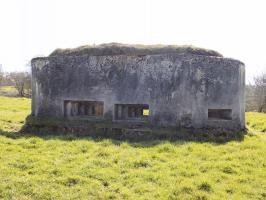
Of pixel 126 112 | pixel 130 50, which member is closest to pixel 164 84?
pixel 130 50

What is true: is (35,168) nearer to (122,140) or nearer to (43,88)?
(122,140)

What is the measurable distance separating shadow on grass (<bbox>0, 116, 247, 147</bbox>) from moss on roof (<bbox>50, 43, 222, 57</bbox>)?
2230mm

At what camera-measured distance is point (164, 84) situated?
32.5 feet

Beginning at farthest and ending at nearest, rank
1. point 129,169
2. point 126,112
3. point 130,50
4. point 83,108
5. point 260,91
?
point 260,91, point 83,108, point 126,112, point 130,50, point 129,169

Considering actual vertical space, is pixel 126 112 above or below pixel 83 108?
below

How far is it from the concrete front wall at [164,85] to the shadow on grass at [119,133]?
0.36m

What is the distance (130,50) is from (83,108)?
2605 mm

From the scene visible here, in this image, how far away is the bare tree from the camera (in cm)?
2964

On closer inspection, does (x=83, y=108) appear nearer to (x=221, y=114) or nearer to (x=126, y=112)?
(x=126, y=112)

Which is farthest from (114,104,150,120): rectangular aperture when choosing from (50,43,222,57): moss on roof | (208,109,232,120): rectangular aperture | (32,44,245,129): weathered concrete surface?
(208,109,232,120): rectangular aperture

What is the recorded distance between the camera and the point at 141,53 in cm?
1039

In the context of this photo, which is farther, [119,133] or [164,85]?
[164,85]

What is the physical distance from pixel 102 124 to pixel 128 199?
Answer: 496 centimetres

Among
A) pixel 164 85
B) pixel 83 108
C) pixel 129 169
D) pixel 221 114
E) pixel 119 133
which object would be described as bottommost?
pixel 129 169
